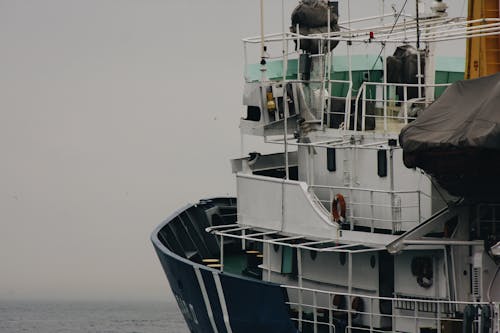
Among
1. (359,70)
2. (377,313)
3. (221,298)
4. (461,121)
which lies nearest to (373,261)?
(377,313)

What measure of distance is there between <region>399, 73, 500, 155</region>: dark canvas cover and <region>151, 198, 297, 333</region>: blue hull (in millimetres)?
4939

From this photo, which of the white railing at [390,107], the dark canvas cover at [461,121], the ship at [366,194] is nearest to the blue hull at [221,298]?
the ship at [366,194]

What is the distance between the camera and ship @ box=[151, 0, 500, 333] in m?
31.5

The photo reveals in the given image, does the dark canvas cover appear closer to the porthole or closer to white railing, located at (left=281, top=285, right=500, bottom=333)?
white railing, located at (left=281, top=285, right=500, bottom=333)

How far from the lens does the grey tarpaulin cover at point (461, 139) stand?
30156 millimetres

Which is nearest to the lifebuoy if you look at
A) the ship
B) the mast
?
the ship

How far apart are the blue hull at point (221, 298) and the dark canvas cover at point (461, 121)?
4.94m

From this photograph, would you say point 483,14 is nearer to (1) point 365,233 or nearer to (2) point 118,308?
(1) point 365,233

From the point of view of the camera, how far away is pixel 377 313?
3400 centimetres

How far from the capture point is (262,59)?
37.5 metres

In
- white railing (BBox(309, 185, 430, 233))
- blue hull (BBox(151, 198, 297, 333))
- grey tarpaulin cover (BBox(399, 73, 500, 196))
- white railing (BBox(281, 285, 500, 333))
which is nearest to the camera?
grey tarpaulin cover (BBox(399, 73, 500, 196))

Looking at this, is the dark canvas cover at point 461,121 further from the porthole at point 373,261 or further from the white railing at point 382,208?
the porthole at point 373,261

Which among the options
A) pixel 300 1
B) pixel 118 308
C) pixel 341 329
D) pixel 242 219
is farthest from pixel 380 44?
pixel 118 308

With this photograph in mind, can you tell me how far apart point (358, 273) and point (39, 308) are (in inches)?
2256
